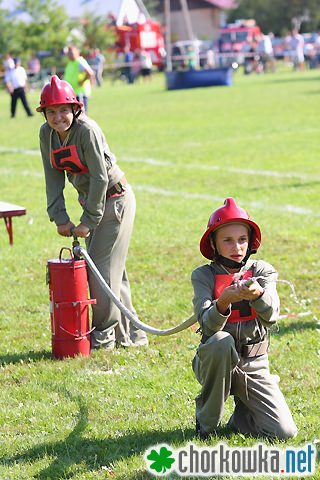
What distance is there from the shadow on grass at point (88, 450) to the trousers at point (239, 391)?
148mm

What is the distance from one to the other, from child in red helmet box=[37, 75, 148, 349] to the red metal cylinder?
23 centimetres

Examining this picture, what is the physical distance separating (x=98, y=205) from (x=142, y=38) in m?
59.9

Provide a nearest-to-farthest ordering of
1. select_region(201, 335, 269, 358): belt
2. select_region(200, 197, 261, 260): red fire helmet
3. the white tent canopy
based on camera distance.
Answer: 1. select_region(200, 197, 261, 260): red fire helmet
2. select_region(201, 335, 269, 358): belt
3. the white tent canopy

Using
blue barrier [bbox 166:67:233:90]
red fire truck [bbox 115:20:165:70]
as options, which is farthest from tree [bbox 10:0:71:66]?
blue barrier [bbox 166:67:233:90]

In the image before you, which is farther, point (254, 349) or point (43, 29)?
point (43, 29)

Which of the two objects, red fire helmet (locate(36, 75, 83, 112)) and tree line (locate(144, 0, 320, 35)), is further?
tree line (locate(144, 0, 320, 35))

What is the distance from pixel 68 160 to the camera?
21.2 feet

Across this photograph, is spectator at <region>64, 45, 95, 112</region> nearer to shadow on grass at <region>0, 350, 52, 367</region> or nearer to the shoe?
shadow on grass at <region>0, 350, 52, 367</region>

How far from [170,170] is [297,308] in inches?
333

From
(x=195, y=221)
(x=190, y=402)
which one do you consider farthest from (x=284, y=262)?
(x=190, y=402)

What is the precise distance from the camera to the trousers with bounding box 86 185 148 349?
22.3 ft

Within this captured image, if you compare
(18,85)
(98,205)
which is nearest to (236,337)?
(98,205)

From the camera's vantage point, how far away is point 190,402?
18.6 ft

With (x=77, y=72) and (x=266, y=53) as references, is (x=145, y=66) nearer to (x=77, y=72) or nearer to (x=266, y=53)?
(x=266, y=53)
